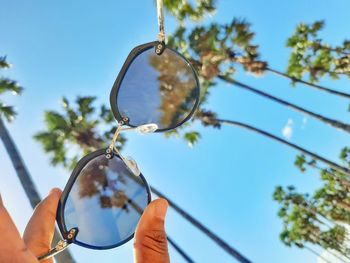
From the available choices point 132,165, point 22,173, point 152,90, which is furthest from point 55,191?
point 22,173

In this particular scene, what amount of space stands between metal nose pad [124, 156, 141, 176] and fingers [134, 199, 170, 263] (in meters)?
0.35

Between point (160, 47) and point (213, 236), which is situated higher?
point (213, 236)

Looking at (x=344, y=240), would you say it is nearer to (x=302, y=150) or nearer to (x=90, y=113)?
(x=302, y=150)

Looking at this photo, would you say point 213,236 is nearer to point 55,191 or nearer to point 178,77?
point 178,77

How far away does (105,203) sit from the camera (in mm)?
1777

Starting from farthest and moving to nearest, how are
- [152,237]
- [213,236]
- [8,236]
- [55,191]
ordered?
[213,236]
[55,191]
[152,237]
[8,236]

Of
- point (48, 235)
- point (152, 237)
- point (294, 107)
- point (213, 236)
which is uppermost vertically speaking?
point (294, 107)

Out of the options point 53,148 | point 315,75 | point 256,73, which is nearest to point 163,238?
point 53,148

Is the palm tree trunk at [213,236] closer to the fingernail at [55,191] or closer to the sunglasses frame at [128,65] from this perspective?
the sunglasses frame at [128,65]

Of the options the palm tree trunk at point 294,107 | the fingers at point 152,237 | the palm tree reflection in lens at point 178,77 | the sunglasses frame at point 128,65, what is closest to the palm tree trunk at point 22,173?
the palm tree reflection in lens at point 178,77

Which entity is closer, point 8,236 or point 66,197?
point 8,236

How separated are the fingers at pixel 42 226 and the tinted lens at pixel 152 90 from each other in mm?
592

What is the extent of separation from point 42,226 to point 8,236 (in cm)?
46

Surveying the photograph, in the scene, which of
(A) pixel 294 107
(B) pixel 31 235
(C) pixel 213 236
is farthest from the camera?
(A) pixel 294 107
